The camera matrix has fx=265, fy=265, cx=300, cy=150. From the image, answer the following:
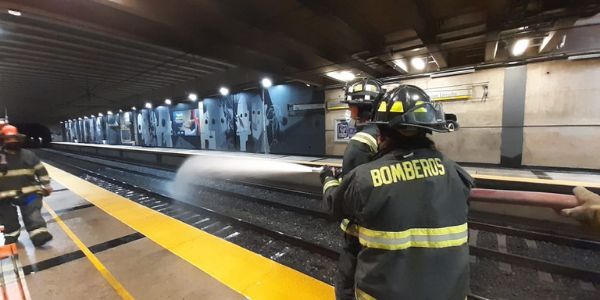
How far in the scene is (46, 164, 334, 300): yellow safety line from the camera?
316cm

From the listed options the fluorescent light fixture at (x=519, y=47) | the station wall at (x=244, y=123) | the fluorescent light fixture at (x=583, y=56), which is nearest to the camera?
the fluorescent light fixture at (x=519, y=47)

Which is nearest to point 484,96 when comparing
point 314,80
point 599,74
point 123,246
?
point 599,74

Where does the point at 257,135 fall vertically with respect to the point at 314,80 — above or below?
below

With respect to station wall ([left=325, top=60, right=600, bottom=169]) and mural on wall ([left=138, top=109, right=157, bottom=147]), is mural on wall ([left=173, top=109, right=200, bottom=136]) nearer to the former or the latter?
mural on wall ([left=138, top=109, right=157, bottom=147])

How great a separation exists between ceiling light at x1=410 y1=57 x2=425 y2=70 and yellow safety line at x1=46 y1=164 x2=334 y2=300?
8798 millimetres

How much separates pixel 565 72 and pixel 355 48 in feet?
22.5

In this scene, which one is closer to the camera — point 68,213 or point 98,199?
point 68,213

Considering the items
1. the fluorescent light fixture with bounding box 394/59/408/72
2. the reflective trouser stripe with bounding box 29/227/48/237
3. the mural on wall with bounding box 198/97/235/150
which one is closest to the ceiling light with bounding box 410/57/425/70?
the fluorescent light fixture with bounding box 394/59/408/72

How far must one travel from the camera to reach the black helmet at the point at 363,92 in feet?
8.30

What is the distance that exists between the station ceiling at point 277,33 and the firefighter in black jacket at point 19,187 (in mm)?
2721

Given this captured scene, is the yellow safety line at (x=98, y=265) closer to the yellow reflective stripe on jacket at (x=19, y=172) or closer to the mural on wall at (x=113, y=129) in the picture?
the yellow reflective stripe on jacket at (x=19, y=172)

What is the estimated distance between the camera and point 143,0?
5484mm

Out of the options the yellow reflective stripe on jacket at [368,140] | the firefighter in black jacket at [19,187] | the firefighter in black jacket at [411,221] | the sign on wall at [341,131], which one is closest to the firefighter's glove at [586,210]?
the firefighter in black jacket at [411,221]

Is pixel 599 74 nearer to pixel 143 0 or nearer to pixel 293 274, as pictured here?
pixel 293 274
